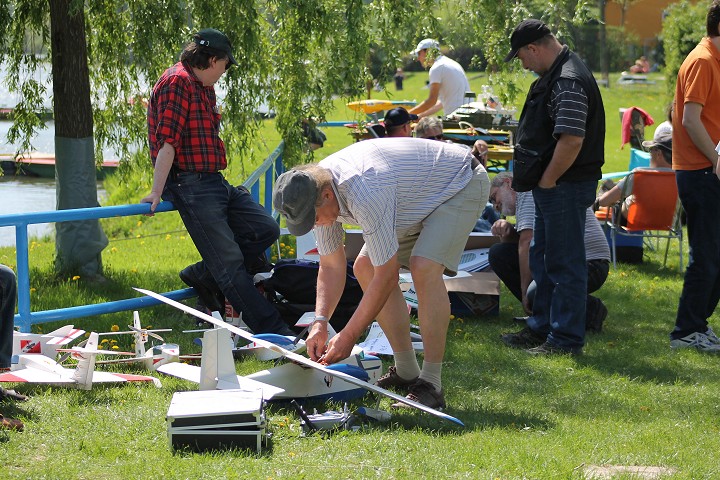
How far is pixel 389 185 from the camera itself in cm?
426

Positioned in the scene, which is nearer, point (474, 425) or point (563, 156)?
point (474, 425)

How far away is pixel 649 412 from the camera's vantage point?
481 cm

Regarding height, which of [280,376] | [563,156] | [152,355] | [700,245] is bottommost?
[152,355]

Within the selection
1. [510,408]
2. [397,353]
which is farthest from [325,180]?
[510,408]

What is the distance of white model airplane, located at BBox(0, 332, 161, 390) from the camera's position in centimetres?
480

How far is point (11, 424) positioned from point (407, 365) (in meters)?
1.84

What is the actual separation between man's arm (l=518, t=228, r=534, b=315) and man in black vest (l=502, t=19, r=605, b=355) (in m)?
0.50

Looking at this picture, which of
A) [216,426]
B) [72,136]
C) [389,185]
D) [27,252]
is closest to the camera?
[216,426]

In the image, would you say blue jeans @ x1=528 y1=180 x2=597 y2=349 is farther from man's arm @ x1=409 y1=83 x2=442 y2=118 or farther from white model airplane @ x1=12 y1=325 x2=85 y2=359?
man's arm @ x1=409 y1=83 x2=442 y2=118

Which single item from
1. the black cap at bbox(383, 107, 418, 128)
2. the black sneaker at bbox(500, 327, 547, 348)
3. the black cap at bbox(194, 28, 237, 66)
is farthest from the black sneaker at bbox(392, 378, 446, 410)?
the black cap at bbox(383, 107, 418, 128)

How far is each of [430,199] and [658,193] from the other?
4.73m

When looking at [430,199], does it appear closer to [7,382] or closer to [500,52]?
[7,382]

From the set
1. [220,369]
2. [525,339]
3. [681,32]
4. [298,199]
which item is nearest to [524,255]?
[525,339]

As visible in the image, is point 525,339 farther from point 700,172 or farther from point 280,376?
point 280,376
